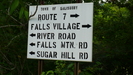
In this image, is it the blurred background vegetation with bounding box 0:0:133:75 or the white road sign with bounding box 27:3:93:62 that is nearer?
the white road sign with bounding box 27:3:93:62

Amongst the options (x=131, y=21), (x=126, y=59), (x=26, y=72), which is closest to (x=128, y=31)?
(x=131, y=21)

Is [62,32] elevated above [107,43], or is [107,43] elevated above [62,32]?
[62,32]

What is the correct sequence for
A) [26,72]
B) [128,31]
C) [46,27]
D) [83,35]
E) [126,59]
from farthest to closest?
[126,59] → [128,31] → [26,72] → [46,27] → [83,35]

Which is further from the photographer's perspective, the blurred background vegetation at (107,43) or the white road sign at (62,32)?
the blurred background vegetation at (107,43)

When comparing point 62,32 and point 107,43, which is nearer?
point 62,32

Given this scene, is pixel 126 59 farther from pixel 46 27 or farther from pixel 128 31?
pixel 46 27

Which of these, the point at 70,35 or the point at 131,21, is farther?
the point at 131,21

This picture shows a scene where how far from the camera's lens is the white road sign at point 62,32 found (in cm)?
368

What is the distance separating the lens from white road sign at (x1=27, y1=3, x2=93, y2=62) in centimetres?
368

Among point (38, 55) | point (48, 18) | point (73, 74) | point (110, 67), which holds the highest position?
point (48, 18)

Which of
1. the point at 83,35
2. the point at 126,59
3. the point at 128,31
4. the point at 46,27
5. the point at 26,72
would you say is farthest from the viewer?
the point at 126,59

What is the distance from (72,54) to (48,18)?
2.40ft

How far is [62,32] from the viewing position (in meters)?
3.81

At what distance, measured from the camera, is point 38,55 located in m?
3.94
